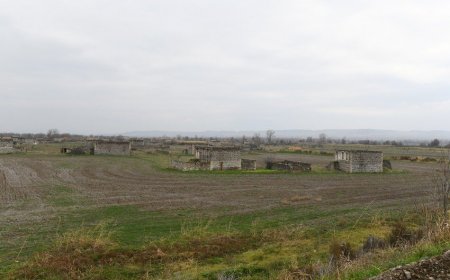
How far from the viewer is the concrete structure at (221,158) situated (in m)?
40.4

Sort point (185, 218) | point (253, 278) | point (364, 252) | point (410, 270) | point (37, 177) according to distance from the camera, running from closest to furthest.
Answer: point (410, 270)
point (253, 278)
point (364, 252)
point (185, 218)
point (37, 177)

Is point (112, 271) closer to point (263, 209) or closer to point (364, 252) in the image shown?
point (364, 252)

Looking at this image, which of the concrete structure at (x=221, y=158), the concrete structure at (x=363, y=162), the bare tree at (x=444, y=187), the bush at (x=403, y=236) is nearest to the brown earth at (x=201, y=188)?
the concrete structure at (x=363, y=162)

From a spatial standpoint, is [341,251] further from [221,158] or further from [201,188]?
[221,158]

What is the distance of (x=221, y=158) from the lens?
40875 millimetres

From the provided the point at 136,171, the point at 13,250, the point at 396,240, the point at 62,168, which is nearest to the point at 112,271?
the point at 13,250

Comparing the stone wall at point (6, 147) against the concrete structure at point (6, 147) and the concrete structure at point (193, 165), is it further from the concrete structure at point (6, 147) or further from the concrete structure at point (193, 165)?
the concrete structure at point (193, 165)

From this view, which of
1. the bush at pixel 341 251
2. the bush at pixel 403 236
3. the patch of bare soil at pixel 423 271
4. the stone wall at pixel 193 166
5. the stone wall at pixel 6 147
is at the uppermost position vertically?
the stone wall at pixel 6 147

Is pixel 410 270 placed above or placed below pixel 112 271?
above

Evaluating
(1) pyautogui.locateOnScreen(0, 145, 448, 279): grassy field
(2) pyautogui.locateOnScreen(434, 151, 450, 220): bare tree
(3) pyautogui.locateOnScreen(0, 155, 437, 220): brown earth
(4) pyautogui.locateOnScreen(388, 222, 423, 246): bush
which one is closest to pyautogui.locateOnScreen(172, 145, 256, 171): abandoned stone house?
(3) pyautogui.locateOnScreen(0, 155, 437, 220): brown earth

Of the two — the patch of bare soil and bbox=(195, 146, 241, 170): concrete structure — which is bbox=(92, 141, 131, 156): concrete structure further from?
the patch of bare soil

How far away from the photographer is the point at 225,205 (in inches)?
845

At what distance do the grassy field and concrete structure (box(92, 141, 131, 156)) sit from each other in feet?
90.8

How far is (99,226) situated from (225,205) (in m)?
7.44
